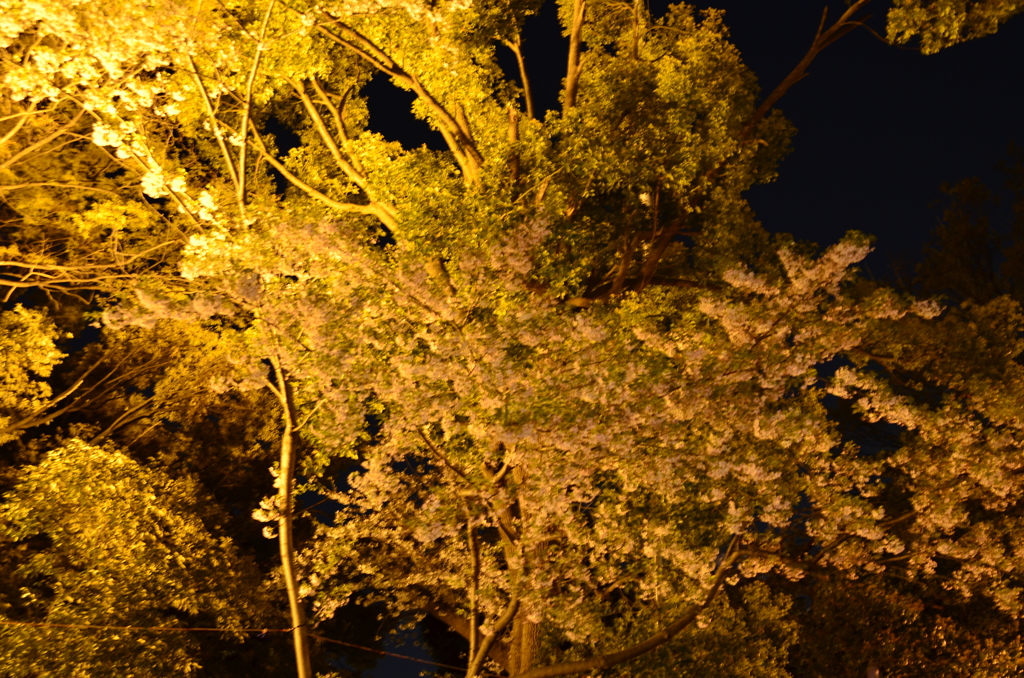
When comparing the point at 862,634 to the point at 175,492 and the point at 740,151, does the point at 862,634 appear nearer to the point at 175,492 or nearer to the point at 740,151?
the point at 740,151

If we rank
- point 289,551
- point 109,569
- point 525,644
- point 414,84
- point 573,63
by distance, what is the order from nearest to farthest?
point 289,551
point 109,569
point 525,644
point 414,84
point 573,63

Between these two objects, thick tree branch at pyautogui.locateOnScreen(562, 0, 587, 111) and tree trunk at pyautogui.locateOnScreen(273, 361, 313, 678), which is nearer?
tree trunk at pyautogui.locateOnScreen(273, 361, 313, 678)

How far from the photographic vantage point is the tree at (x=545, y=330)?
8.30m

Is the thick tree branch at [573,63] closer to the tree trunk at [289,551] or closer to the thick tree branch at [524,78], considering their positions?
the thick tree branch at [524,78]

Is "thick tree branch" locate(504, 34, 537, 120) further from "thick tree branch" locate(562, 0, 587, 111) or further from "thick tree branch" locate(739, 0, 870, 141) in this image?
"thick tree branch" locate(739, 0, 870, 141)

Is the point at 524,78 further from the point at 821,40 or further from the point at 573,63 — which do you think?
the point at 821,40

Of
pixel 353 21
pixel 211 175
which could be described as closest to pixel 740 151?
pixel 353 21

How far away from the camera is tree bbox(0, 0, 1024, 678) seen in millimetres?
8305

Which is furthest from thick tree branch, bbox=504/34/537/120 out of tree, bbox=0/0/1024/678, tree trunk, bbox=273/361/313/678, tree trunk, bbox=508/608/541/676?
tree trunk, bbox=508/608/541/676

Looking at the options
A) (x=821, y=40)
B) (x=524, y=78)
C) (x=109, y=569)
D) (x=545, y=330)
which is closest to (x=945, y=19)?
(x=821, y=40)

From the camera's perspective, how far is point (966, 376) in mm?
11617

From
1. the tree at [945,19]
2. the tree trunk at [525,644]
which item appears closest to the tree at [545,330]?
the tree trunk at [525,644]

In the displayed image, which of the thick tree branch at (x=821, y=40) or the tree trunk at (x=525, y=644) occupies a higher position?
the thick tree branch at (x=821, y=40)

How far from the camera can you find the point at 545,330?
8359 millimetres
